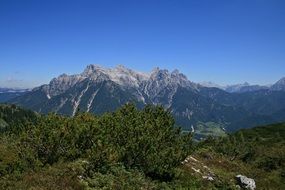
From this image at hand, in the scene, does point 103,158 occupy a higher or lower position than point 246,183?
higher

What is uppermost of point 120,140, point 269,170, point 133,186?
point 120,140

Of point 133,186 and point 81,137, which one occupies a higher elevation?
point 81,137

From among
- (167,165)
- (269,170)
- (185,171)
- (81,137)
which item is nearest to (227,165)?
(269,170)

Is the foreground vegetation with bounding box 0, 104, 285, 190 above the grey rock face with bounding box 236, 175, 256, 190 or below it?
above

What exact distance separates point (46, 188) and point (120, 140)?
11933 millimetres

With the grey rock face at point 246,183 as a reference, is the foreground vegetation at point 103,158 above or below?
→ above

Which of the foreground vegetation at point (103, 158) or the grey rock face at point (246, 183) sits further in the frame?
the grey rock face at point (246, 183)

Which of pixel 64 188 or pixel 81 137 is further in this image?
A: pixel 81 137

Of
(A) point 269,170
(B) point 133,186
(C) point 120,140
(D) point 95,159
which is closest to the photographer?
(B) point 133,186

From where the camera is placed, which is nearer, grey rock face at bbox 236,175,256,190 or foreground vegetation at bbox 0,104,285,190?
foreground vegetation at bbox 0,104,285,190

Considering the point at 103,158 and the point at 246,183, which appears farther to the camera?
the point at 246,183

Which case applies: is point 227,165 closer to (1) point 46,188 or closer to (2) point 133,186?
(2) point 133,186

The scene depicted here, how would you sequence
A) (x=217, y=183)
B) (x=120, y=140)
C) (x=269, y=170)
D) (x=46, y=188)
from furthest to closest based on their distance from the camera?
(x=269, y=170) → (x=217, y=183) → (x=120, y=140) → (x=46, y=188)

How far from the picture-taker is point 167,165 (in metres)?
31.7
